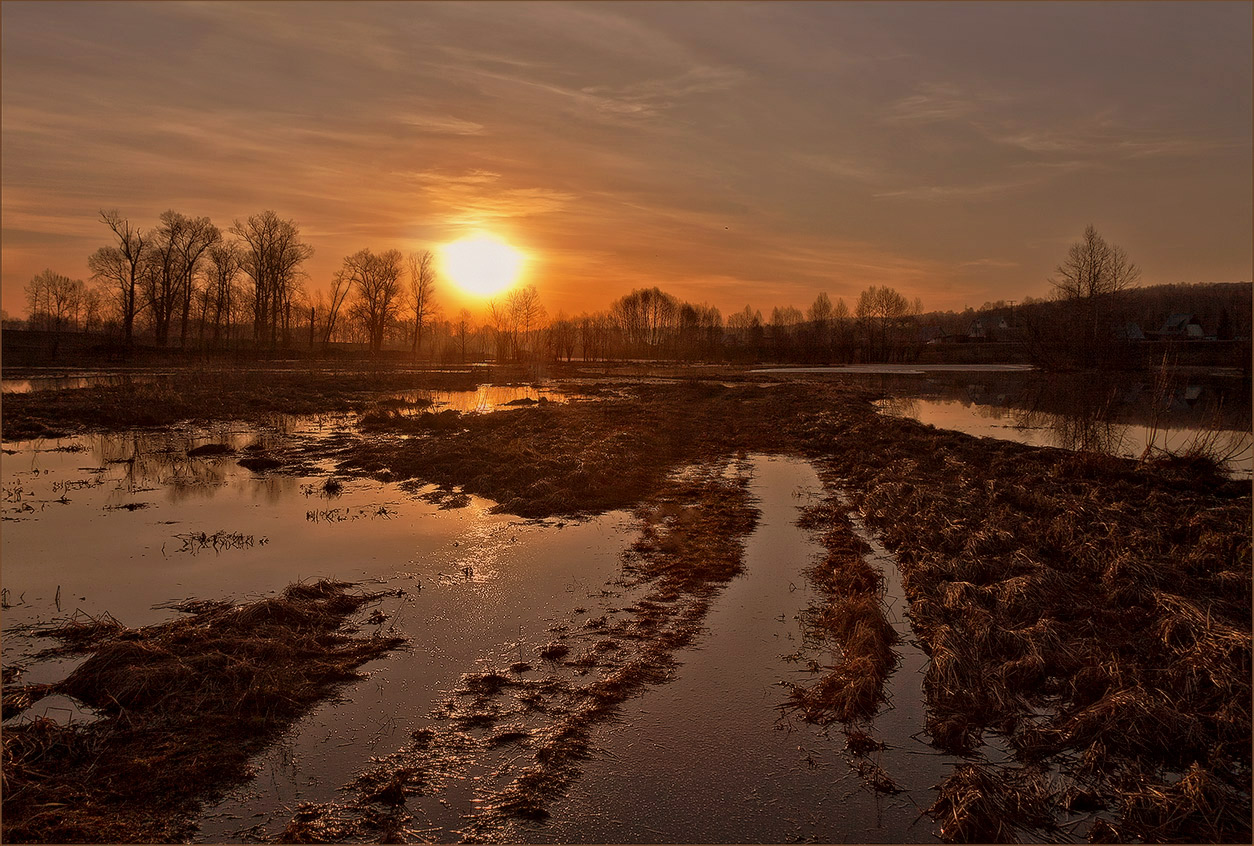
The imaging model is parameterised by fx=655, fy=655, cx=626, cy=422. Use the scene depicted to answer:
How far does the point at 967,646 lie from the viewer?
7188 mm

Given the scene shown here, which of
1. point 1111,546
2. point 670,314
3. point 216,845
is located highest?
point 670,314

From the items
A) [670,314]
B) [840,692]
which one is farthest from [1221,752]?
[670,314]

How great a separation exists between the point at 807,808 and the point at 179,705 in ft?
18.4

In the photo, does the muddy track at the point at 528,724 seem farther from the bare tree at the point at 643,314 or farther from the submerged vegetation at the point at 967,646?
the bare tree at the point at 643,314

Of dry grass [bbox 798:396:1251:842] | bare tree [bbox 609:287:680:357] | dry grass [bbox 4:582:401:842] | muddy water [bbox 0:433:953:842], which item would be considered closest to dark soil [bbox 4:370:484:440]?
muddy water [bbox 0:433:953:842]

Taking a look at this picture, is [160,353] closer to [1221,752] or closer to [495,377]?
[495,377]

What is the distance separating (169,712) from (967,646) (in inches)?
314

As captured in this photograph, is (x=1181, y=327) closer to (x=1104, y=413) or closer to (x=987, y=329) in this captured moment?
(x=987, y=329)

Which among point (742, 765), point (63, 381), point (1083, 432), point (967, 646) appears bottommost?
point (742, 765)

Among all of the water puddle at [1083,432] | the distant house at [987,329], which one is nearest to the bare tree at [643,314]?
the distant house at [987,329]

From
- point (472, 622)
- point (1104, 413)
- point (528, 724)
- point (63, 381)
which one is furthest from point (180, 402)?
point (1104, 413)

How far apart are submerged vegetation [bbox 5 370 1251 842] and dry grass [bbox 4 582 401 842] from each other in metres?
0.04

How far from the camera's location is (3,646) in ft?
23.5

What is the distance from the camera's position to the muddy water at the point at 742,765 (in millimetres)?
4719
